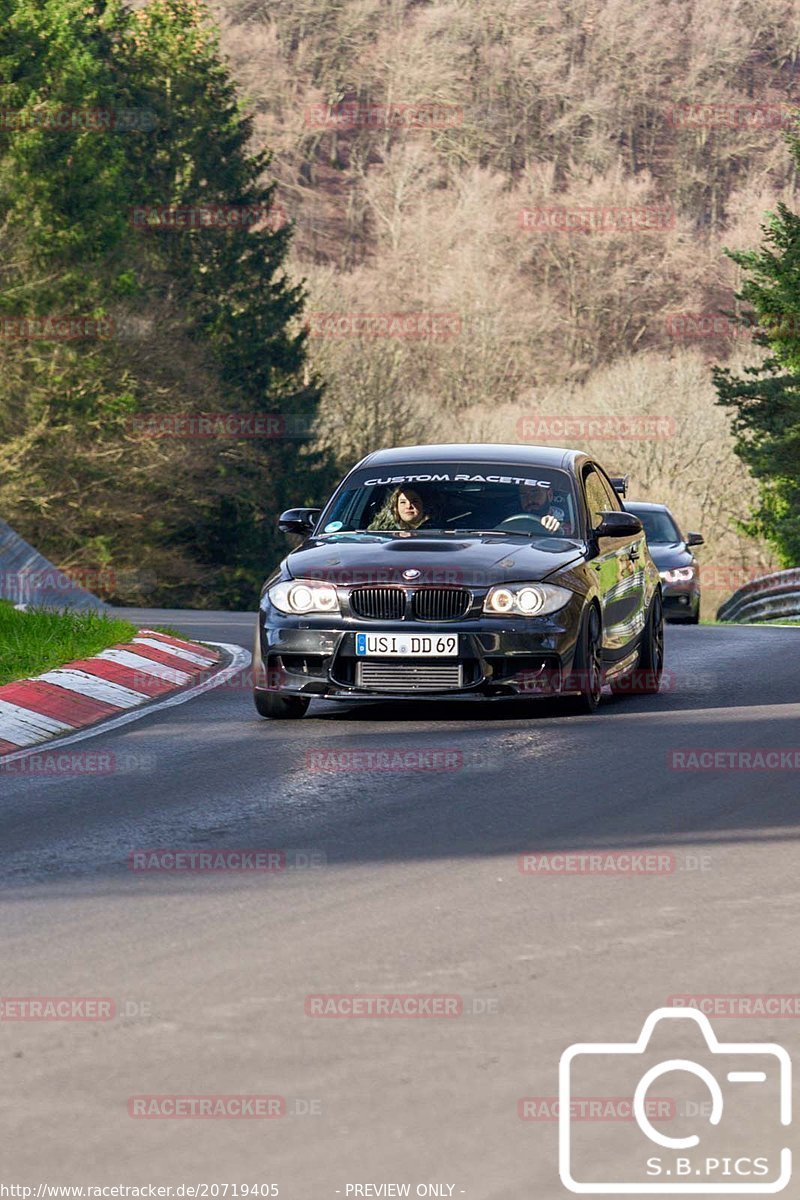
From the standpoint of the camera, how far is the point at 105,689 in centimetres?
1418

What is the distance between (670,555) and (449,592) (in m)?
16.8

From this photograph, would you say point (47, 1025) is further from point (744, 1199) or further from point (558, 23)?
point (558, 23)

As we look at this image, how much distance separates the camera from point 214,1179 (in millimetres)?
4484

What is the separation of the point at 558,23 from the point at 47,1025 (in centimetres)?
13697

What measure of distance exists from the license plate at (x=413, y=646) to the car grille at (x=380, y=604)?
0.47 ft

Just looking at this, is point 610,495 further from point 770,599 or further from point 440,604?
point 770,599

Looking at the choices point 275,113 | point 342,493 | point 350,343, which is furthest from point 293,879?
point 275,113
